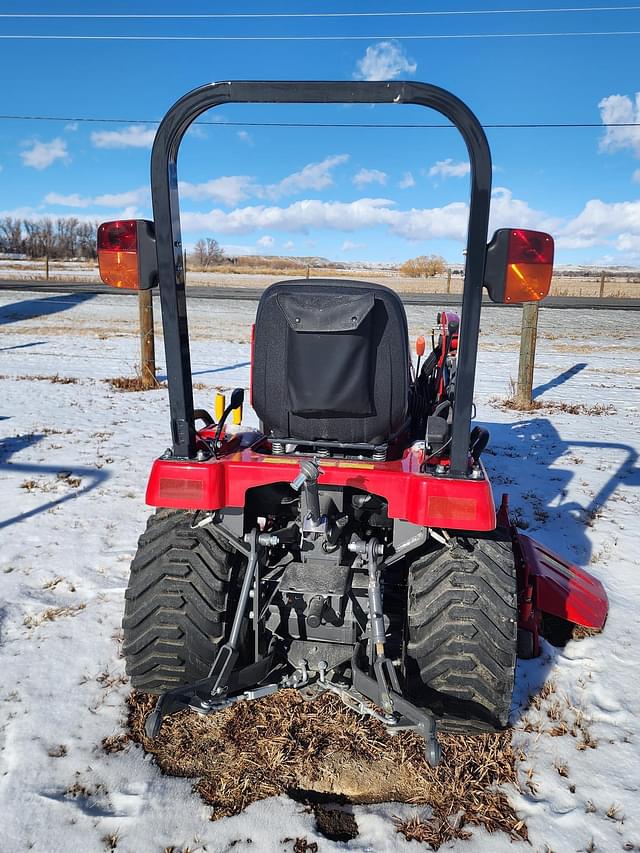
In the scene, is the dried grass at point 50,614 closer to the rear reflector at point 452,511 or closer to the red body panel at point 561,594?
the rear reflector at point 452,511

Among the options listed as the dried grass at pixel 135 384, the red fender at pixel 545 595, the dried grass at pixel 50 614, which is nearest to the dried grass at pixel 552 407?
the dried grass at pixel 135 384

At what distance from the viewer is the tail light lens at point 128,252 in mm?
2252

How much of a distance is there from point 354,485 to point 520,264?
0.98 metres

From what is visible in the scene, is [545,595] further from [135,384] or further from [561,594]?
[135,384]

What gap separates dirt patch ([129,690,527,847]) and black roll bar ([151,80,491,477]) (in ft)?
3.60

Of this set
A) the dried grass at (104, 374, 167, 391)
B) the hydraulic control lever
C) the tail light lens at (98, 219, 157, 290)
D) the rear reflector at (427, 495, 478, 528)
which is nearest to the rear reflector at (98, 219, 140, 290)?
the tail light lens at (98, 219, 157, 290)

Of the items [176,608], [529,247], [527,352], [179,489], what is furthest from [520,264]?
[527,352]

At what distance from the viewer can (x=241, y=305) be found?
2020 cm

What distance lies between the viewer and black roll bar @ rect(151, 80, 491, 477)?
6.68ft

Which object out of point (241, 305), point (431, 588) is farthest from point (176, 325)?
point (241, 305)

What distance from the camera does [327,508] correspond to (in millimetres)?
2684

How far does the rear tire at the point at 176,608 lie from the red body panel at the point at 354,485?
10.3 inches

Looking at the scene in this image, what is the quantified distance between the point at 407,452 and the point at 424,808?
1337 mm

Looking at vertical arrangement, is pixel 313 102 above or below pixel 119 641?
above
